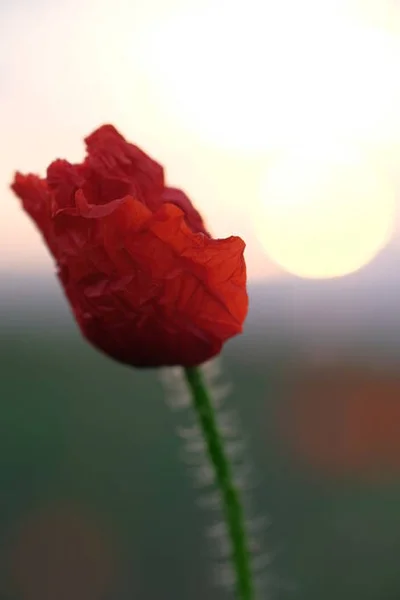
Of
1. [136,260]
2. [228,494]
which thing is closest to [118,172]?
[136,260]

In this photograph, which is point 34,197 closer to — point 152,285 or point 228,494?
point 152,285

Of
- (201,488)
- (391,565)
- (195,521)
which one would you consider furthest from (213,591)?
(201,488)

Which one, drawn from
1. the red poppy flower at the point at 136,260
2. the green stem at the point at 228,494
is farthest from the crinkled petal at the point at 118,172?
the green stem at the point at 228,494

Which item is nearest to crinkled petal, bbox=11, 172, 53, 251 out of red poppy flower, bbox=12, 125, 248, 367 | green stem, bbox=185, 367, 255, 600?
red poppy flower, bbox=12, 125, 248, 367

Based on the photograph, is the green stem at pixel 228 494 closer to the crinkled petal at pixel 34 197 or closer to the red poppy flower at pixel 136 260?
the red poppy flower at pixel 136 260

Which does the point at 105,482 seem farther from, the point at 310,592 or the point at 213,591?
the point at 310,592

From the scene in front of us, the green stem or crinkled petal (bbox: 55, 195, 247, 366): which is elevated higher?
crinkled petal (bbox: 55, 195, 247, 366)

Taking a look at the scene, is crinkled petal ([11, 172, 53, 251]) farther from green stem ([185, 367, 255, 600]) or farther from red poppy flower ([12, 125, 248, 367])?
green stem ([185, 367, 255, 600])
